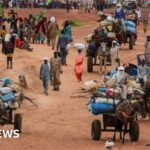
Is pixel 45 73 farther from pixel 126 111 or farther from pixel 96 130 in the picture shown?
pixel 126 111

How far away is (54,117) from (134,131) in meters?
A: 4.61

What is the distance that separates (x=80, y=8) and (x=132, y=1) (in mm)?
4744

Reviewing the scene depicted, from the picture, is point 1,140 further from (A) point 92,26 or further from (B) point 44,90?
(A) point 92,26

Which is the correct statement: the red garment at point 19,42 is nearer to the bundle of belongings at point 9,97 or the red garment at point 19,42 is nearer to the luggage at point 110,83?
the luggage at point 110,83

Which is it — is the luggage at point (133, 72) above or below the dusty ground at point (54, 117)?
above

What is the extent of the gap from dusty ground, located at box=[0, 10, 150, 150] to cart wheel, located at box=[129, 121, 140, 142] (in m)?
0.15

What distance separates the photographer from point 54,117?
24.1 metres

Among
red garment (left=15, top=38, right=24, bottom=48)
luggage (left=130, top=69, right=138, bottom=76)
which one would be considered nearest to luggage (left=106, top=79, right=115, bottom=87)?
luggage (left=130, top=69, right=138, bottom=76)

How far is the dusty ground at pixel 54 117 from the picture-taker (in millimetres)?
19834

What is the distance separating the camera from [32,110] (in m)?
25.1

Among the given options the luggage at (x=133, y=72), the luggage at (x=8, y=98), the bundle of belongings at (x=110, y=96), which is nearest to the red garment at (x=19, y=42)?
the luggage at (x=133, y=72)

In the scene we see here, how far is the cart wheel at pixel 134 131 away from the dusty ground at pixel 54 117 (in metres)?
0.15

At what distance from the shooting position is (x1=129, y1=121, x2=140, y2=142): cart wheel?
1992 cm

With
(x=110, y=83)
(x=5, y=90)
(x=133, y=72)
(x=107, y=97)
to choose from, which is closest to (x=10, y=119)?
(x=5, y=90)
